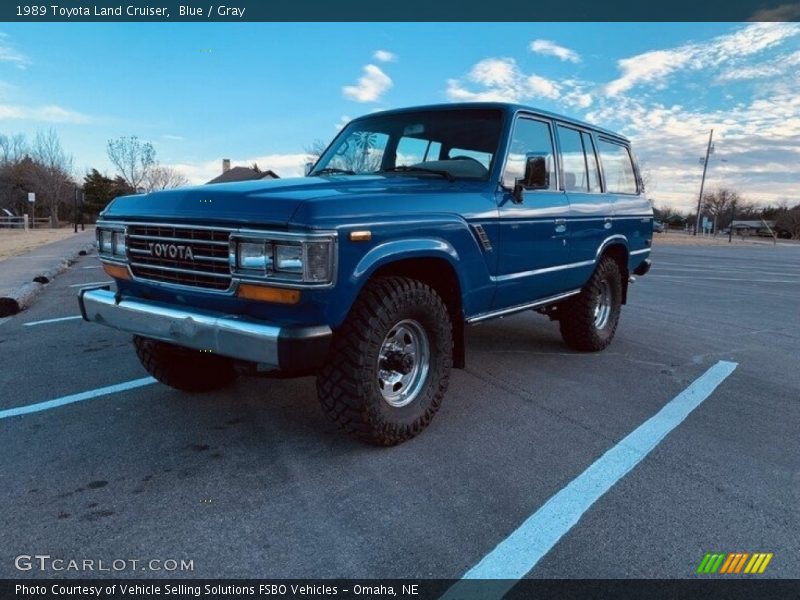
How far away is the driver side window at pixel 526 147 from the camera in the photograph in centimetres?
413

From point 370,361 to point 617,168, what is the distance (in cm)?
416

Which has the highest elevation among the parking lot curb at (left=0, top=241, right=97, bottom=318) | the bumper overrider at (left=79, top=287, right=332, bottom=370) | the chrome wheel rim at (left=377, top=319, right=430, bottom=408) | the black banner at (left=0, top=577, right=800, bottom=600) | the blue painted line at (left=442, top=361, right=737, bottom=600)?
the bumper overrider at (left=79, top=287, right=332, bottom=370)

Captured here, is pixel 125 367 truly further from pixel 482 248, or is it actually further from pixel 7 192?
pixel 7 192

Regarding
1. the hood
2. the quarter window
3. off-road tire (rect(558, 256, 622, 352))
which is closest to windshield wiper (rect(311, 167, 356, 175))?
the hood

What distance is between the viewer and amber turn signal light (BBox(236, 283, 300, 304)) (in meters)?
2.75

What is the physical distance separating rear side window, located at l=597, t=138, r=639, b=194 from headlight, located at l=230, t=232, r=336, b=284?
3815 mm

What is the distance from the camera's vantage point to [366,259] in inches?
114

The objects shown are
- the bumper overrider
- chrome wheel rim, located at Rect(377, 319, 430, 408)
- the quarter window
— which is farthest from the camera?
the quarter window

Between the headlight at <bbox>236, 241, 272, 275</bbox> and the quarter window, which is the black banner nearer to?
the headlight at <bbox>236, 241, 272, 275</bbox>

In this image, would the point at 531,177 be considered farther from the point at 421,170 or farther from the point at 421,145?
the point at 421,145

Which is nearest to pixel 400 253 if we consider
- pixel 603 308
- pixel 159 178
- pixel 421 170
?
pixel 421 170

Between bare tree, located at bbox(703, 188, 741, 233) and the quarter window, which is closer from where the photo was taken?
the quarter window

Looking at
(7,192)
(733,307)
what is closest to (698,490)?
(733,307)

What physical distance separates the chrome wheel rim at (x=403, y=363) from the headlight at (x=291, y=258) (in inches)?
25.6
